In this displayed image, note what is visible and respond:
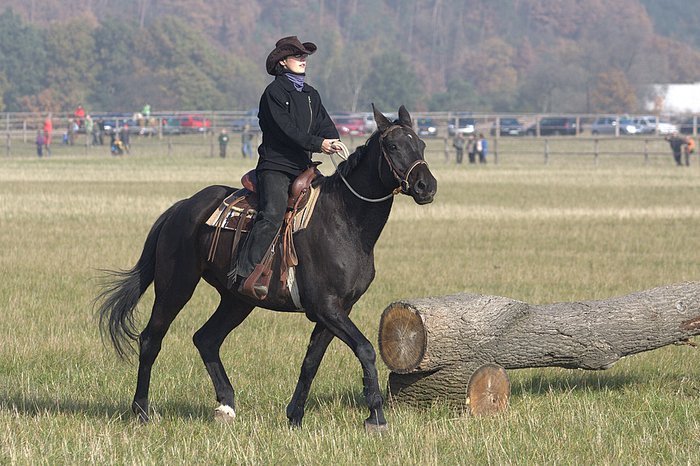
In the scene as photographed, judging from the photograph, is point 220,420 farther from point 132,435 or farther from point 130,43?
point 130,43

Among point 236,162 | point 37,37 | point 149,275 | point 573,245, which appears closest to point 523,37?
point 37,37

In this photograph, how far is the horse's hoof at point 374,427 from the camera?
852cm

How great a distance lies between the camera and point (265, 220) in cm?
891

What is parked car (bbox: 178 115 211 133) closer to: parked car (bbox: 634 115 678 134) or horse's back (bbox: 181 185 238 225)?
parked car (bbox: 634 115 678 134)

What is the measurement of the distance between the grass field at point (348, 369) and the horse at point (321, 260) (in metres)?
0.35

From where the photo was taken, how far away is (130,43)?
12750 centimetres

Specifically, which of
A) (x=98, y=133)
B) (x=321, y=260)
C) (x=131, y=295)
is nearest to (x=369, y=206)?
(x=321, y=260)

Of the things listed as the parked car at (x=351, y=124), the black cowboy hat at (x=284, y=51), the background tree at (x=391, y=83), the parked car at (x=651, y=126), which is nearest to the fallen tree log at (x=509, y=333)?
the black cowboy hat at (x=284, y=51)

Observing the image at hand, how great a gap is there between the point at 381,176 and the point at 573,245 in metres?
14.8

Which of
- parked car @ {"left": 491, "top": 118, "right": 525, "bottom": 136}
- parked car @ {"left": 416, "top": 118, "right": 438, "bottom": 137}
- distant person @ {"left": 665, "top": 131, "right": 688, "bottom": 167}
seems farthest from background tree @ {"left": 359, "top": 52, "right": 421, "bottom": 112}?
distant person @ {"left": 665, "top": 131, "right": 688, "bottom": 167}

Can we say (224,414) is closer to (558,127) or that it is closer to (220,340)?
(220,340)

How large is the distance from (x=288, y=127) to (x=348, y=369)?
3.07m

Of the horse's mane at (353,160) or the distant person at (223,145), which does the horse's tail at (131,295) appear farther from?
the distant person at (223,145)

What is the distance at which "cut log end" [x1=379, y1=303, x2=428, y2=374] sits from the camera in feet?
29.5
